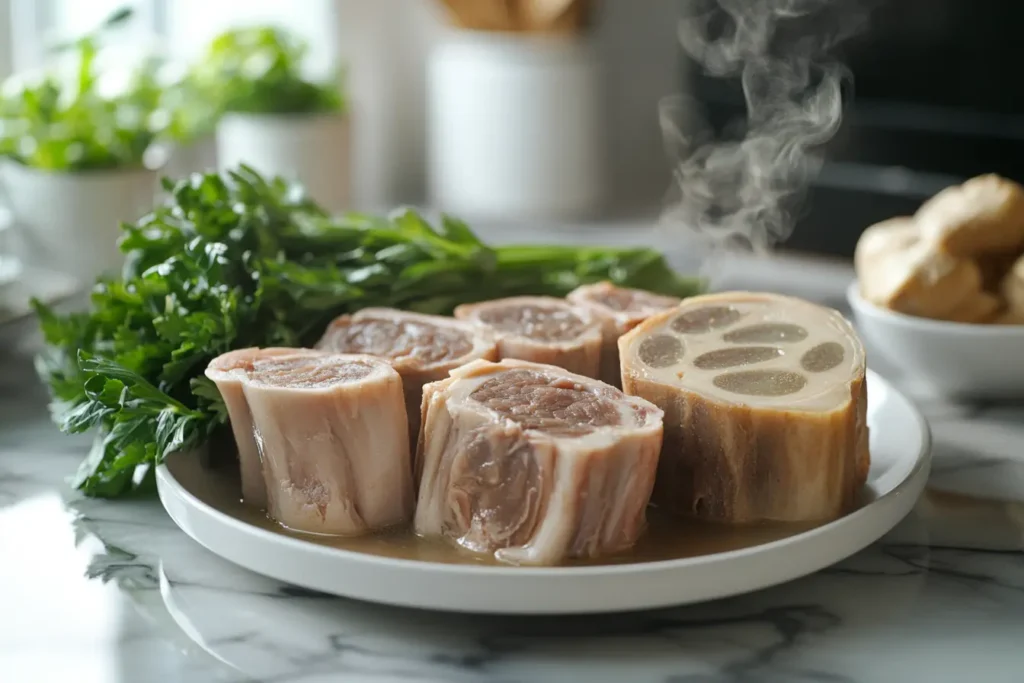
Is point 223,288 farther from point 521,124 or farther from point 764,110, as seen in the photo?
point 764,110

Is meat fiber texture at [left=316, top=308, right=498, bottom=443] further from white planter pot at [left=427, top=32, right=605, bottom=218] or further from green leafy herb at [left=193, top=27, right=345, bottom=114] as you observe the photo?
white planter pot at [left=427, top=32, right=605, bottom=218]

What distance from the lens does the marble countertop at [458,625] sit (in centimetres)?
93

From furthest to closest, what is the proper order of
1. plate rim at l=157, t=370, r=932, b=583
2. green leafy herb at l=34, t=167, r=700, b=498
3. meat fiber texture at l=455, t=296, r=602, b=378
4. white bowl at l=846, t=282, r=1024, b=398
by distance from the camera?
1. white bowl at l=846, t=282, r=1024, b=398
2. meat fiber texture at l=455, t=296, r=602, b=378
3. green leafy herb at l=34, t=167, r=700, b=498
4. plate rim at l=157, t=370, r=932, b=583

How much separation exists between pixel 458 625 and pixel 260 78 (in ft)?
5.79

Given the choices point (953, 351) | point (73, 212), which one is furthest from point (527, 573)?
point (73, 212)

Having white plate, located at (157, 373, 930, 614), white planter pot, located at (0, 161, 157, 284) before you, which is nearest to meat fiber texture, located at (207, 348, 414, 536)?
white plate, located at (157, 373, 930, 614)

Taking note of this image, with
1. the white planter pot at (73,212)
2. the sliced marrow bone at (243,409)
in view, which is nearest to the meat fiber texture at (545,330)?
the sliced marrow bone at (243,409)

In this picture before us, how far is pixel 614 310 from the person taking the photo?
1455 mm

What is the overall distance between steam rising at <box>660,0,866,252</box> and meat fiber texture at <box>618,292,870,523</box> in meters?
1.46

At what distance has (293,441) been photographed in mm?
1107

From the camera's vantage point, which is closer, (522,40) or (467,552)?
(467,552)

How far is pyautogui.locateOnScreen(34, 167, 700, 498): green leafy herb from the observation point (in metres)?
1.20

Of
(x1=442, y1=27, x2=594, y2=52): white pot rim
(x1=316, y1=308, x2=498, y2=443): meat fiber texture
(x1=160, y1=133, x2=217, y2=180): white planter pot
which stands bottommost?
(x1=316, y1=308, x2=498, y2=443): meat fiber texture

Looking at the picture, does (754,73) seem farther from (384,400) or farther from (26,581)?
(26,581)
